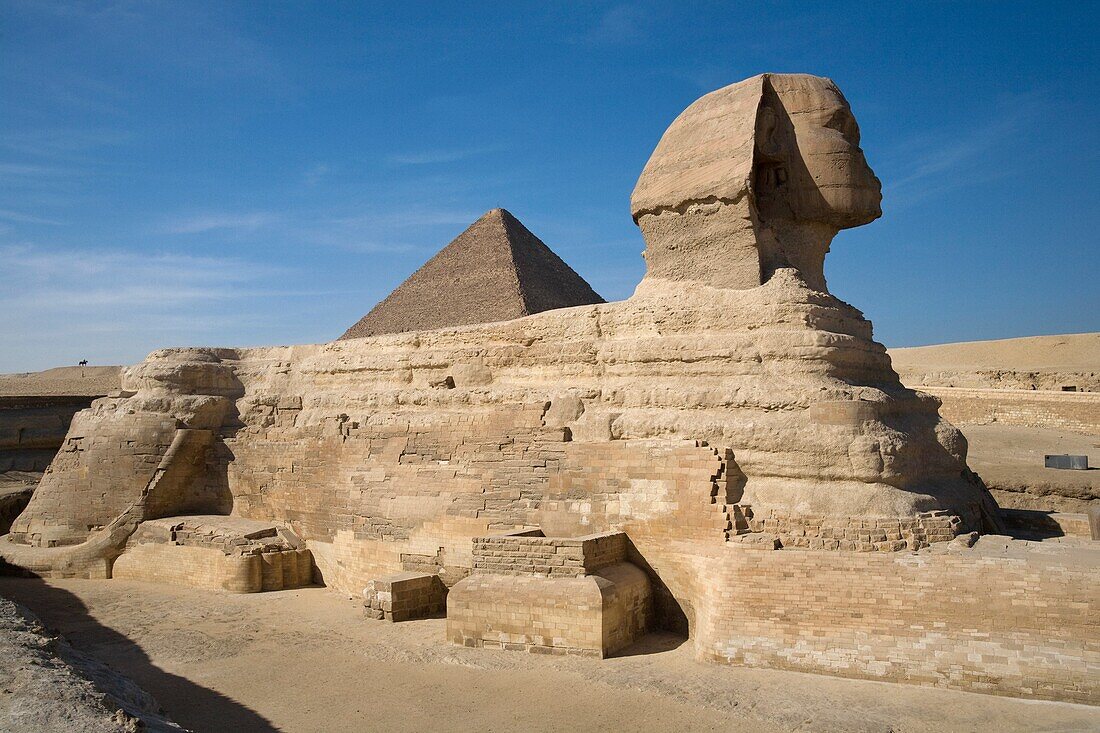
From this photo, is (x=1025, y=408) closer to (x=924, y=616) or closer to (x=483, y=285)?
(x=483, y=285)

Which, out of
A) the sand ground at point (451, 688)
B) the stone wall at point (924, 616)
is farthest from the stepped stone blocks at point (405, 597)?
the stone wall at point (924, 616)

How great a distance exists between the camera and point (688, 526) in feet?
24.0

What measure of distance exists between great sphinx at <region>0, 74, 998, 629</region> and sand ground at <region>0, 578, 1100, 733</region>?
0.86 m

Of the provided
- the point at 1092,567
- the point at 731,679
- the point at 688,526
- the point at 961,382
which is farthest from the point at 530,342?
the point at 961,382

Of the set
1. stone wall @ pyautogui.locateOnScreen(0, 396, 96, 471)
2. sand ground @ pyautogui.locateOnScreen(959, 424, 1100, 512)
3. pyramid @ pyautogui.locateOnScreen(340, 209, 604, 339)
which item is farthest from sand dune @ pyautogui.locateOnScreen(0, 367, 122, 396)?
sand ground @ pyautogui.locateOnScreen(959, 424, 1100, 512)

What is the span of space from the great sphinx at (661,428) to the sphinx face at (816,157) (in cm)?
2

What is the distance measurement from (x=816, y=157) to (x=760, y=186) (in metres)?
0.62

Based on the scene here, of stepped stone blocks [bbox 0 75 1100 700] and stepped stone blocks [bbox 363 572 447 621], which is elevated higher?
stepped stone blocks [bbox 0 75 1100 700]

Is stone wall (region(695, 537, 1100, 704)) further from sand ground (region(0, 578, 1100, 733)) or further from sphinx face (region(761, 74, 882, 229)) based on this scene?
sphinx face (region(761, 74, 882, 229))

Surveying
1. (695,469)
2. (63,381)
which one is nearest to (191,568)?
(695,469)

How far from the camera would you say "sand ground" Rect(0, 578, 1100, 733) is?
5559 mm

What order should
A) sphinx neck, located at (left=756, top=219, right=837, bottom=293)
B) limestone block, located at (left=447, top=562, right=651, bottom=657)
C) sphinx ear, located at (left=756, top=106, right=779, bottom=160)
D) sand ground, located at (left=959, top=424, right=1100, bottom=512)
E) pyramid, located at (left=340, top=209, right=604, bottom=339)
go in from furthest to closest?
pyramid, located at (left=340, top=209, right=604, bottom=339) → sand ground, located at (left=959, top=424, right=1100, bottom=512) → sphinx neck, located at (left=756, top=219, right=837, bottom=293) → sphinx ear, located at (left=756, top=106, right=779, bottom=160) → limestone block, located at (left=447, top=562, right=651, bottom=657)

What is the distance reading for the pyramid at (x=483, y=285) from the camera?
16.8 meters

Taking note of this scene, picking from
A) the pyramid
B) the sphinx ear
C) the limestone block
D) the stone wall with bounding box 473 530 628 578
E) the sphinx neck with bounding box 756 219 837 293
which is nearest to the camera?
the limestone block
